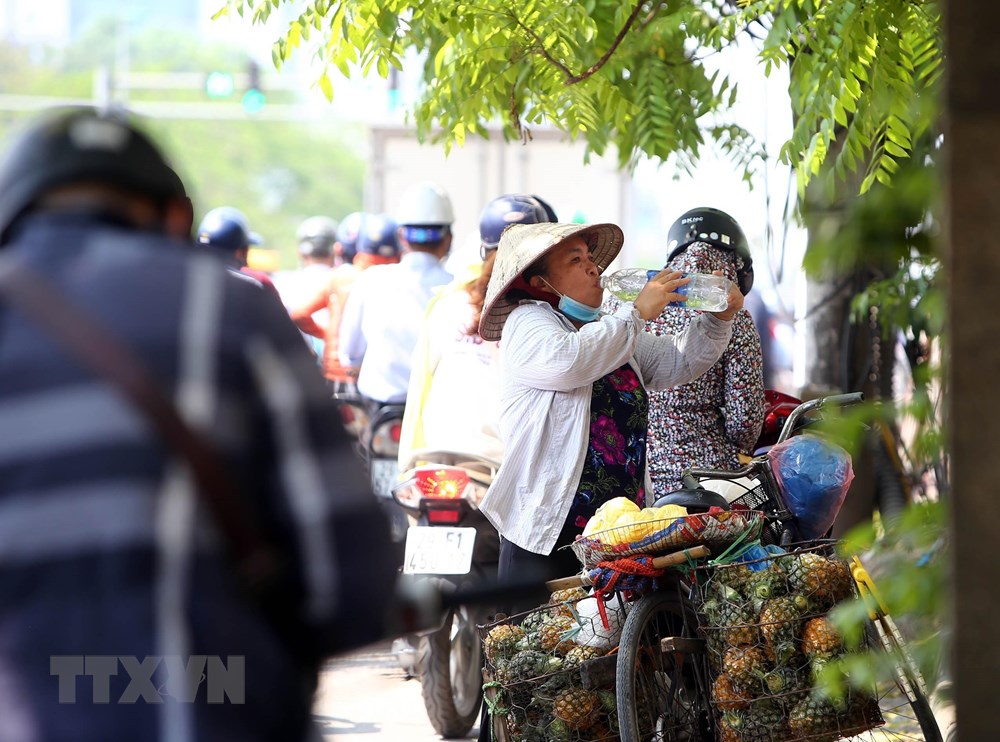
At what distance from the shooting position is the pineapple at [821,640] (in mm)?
4578

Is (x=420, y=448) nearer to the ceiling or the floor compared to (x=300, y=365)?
nearer to the floor

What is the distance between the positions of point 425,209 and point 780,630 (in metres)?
5.73

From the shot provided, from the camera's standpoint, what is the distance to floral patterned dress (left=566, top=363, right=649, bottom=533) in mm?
5426

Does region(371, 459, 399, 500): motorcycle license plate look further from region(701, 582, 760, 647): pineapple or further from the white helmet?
region(701, 582, 760, 647): pineapple

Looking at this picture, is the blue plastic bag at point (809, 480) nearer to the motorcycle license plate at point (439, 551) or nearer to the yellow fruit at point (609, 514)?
the yellow fruit at point (609, 514)

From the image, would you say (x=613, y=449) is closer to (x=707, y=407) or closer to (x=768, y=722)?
(x=707, y=407)

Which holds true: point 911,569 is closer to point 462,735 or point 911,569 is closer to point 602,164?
point 462,735

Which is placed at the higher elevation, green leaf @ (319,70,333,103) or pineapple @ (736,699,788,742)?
green leaf @ (319,70,333,103)

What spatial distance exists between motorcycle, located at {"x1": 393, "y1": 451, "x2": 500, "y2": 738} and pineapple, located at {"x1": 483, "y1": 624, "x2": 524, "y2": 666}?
181 cm

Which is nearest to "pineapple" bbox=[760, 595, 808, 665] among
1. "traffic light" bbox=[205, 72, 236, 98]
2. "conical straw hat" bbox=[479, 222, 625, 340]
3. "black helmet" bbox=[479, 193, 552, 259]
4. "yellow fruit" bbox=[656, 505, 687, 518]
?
"yellow fruit" bbox=[656, 505, 687, 518]

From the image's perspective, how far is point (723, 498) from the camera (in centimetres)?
531

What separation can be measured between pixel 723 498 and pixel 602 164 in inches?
468

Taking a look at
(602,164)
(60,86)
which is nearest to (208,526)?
(602,164)

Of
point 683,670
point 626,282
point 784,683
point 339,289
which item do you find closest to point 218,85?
point 339,289
